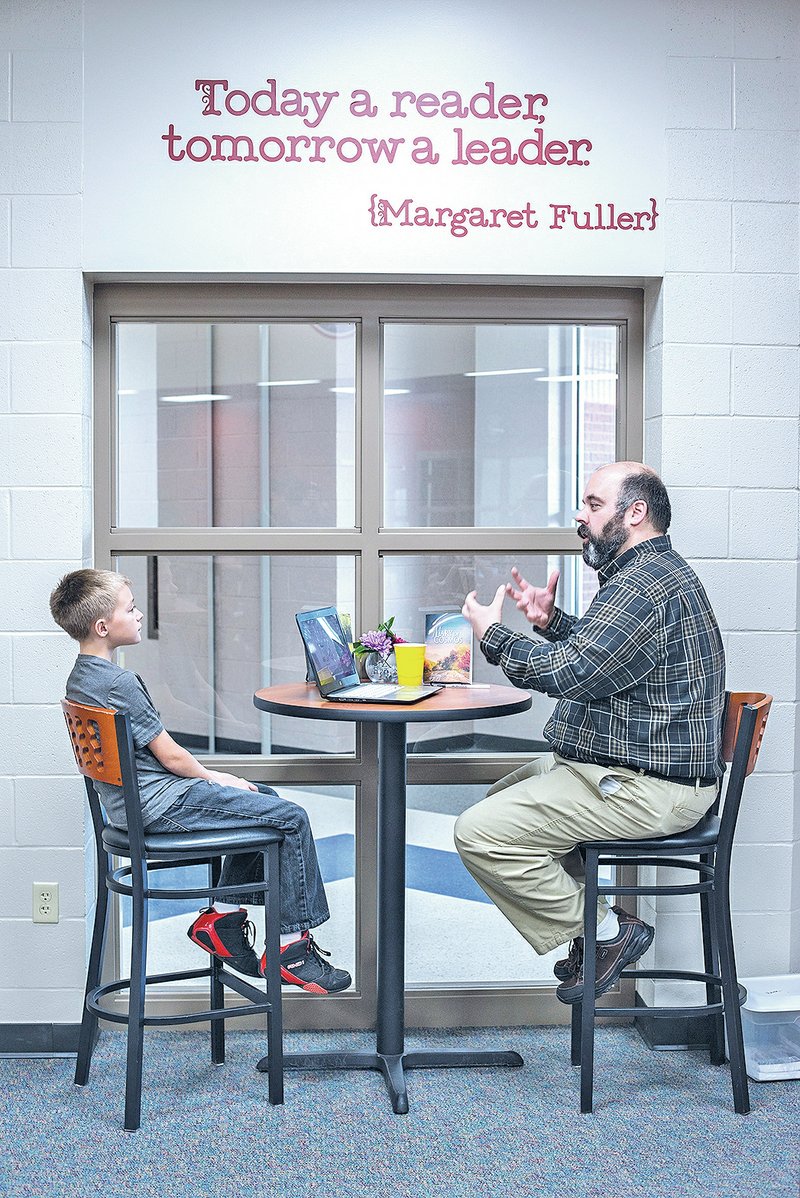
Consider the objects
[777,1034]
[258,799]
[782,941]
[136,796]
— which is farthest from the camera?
[782,941]

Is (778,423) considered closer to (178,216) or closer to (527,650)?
(527,650)

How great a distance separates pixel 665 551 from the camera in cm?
277

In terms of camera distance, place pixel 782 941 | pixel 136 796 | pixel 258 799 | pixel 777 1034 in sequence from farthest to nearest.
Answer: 1. pixel 782 941
2. pixel 777 1034
3. pixel 258 799
4. pixel 136 796

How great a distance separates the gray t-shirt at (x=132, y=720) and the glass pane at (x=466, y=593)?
80cm

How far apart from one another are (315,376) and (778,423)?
1.26 meters

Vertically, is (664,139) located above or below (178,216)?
above

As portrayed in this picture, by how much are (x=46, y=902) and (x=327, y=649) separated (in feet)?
3.36

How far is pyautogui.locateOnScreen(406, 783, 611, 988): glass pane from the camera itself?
3.26 meters

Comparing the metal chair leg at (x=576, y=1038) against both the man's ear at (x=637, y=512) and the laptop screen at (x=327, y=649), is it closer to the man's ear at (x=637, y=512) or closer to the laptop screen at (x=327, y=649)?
the laptop screen at (x=327, y=649)

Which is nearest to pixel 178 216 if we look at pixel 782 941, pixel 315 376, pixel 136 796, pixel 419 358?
pixel 315 376

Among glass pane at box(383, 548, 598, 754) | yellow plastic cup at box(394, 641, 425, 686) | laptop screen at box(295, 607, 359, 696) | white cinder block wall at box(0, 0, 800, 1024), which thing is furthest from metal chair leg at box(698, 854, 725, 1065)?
laptop screen at box(295, 607, 359, 696)

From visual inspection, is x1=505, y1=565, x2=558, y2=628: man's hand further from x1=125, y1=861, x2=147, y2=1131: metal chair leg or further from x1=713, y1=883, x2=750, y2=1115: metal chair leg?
x1=125, y1=861, x2=147, y2=1131: metal chair leg

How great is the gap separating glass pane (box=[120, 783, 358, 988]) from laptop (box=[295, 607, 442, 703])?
0.43 meters

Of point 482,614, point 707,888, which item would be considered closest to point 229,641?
point 482,614
